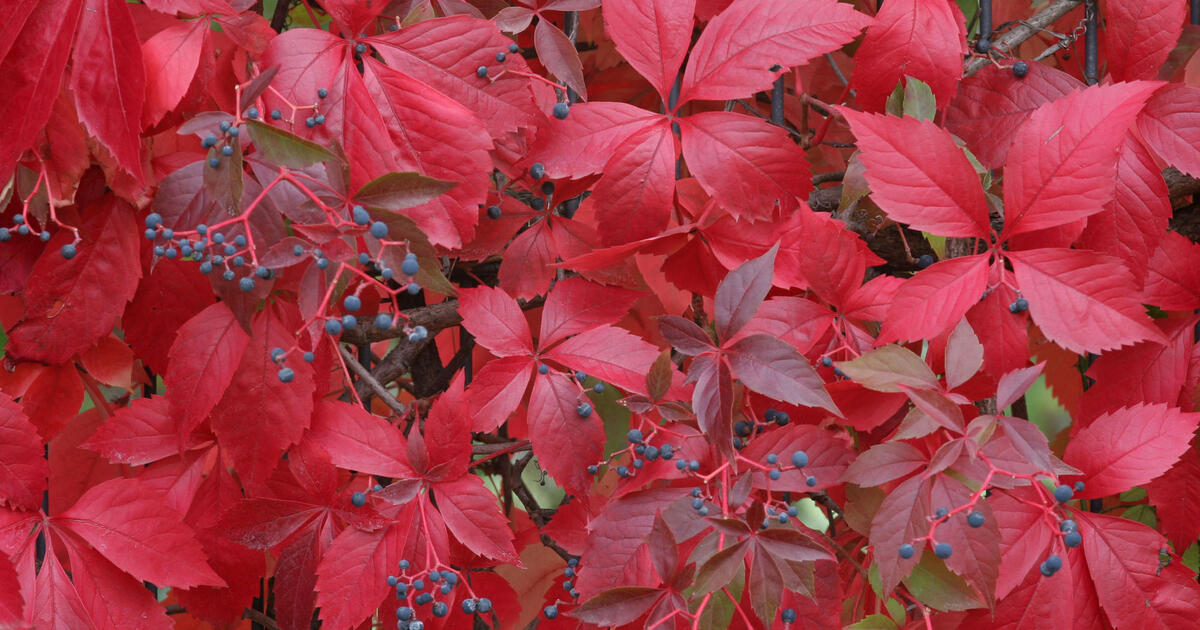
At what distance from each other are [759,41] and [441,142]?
29 cm

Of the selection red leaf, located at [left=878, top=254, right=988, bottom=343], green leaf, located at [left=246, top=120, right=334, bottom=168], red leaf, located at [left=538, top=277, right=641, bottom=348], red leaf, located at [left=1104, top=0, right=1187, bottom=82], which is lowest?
red leaf, located at [left=538, top=277, right=641, bottom=348]

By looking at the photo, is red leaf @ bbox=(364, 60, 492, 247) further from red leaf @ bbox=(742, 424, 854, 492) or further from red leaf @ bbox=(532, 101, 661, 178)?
red leaf @ bbox=(742, 424, 854, 492)

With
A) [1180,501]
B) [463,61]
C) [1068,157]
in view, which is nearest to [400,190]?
[463,61]

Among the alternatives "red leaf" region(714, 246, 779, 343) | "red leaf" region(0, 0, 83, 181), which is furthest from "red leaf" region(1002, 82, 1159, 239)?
"red leaf" region(0, 0, 83, 181)

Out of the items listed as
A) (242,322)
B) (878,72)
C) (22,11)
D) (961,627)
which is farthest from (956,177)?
(22,11)

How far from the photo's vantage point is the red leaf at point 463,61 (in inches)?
33.6

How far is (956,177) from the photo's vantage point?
2.69 ft

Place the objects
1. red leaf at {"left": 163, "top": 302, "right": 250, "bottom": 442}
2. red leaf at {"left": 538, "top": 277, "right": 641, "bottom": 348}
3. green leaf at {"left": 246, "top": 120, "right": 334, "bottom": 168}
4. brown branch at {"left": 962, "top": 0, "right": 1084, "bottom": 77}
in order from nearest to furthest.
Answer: green leaf at {"left": 246, "top": 120, "right": 334, "bottom": 168}
red leaf at {"left": 163, "top": 302, "right": 250, "bottom": 442}
red leaf at {"left": 538, "top": 277, "right": 641, "bottom": 348}
brown branch at {"left": 962, "top": 0, "right": 1084, "bottom": 77}

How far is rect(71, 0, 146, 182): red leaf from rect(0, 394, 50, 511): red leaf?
24cm

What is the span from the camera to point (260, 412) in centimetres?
82

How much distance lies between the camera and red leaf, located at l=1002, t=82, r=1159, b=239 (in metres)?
0.81

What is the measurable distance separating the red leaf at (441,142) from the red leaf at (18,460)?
1.20ft

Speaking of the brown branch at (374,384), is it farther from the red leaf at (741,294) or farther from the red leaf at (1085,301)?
the red leaf at (1085,301)

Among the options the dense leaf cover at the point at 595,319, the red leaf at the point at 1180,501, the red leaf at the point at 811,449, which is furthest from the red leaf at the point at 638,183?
the red leaf at the point at 1180,501
